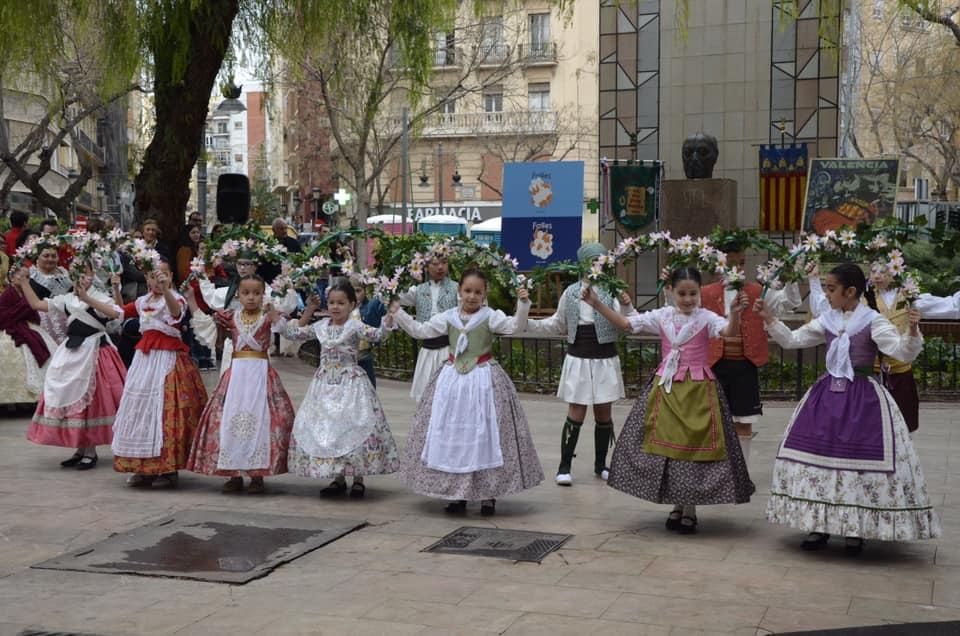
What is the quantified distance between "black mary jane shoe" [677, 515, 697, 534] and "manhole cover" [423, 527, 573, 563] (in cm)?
72

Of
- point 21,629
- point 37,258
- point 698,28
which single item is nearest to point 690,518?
point 21,629

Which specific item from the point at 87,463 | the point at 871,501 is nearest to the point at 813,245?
the point at 871,501

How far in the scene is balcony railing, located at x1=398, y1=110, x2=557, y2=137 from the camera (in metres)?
44.7

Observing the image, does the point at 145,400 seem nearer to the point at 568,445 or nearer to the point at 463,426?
the point at 463,426

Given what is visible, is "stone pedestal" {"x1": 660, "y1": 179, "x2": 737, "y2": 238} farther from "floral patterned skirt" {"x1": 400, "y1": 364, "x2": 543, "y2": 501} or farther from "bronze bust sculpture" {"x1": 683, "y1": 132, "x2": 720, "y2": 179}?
"floral patterned skirt" {"x1": 400, "y1": 364, "x2": 543, "y2": 501}

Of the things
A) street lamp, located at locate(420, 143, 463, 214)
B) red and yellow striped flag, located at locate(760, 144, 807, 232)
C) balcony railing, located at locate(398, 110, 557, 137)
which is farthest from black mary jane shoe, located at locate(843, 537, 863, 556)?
balcony railing, located at locate(398, 110, 557, 137)

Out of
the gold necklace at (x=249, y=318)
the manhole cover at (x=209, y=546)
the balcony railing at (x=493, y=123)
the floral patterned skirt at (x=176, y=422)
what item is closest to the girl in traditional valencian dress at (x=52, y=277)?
the floral patterned skirt at (x=176, y=422)

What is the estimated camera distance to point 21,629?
6.07 m

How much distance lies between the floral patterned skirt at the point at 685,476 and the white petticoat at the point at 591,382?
1.60m

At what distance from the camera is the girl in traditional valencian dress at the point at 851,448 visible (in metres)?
7.28

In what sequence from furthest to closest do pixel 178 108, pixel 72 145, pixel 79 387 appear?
pixel 72 145 < pixel 178 108 < pixel 79 387

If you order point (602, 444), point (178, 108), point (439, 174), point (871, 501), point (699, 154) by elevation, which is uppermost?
point (439, 174)

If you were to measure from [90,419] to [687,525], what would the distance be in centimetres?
497

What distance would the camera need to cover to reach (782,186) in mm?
21672
